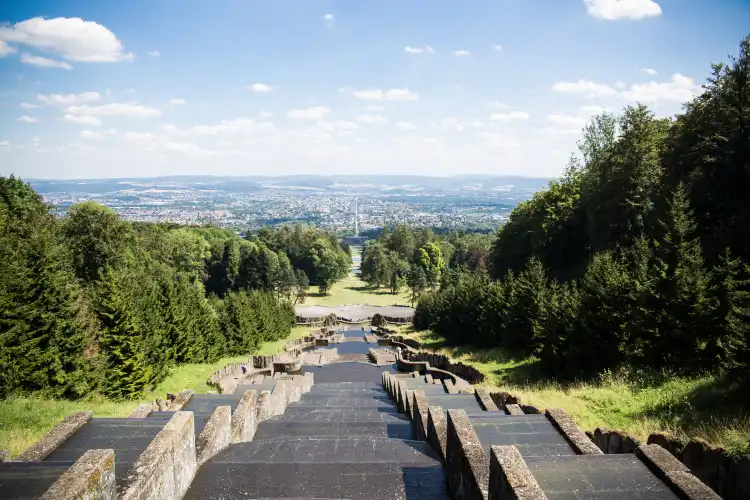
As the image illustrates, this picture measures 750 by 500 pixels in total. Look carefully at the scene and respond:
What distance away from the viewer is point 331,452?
286 inches

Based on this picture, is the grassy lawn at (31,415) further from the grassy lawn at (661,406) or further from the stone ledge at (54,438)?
the grassy lawn at (661,406)

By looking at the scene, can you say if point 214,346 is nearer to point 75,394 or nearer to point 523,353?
point 75,394

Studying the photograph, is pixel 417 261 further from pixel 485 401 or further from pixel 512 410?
pixel 512 410

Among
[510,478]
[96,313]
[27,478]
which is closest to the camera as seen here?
[510,478]

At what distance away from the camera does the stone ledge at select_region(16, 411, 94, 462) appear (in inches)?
238

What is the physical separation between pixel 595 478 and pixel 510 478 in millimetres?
1145

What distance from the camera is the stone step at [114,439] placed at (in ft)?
19.8

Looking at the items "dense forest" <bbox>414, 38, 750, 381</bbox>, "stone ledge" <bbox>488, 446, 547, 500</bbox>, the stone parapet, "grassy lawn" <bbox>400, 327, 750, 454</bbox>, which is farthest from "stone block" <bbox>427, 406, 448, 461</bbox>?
"dense forest" <bbox>414, 38, 750, 381</bbox>

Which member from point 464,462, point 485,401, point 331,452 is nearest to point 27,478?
point 331,452

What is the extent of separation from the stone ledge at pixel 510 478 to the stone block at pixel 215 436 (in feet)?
12.9

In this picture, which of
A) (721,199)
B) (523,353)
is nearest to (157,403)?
(523,353)

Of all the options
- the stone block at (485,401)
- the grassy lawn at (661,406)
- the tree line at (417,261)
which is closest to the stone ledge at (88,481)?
the grassy lawn at (661,406)

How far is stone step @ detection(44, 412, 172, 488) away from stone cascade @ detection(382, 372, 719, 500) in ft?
12.6

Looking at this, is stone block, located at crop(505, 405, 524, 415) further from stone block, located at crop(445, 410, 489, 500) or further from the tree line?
the tree line
